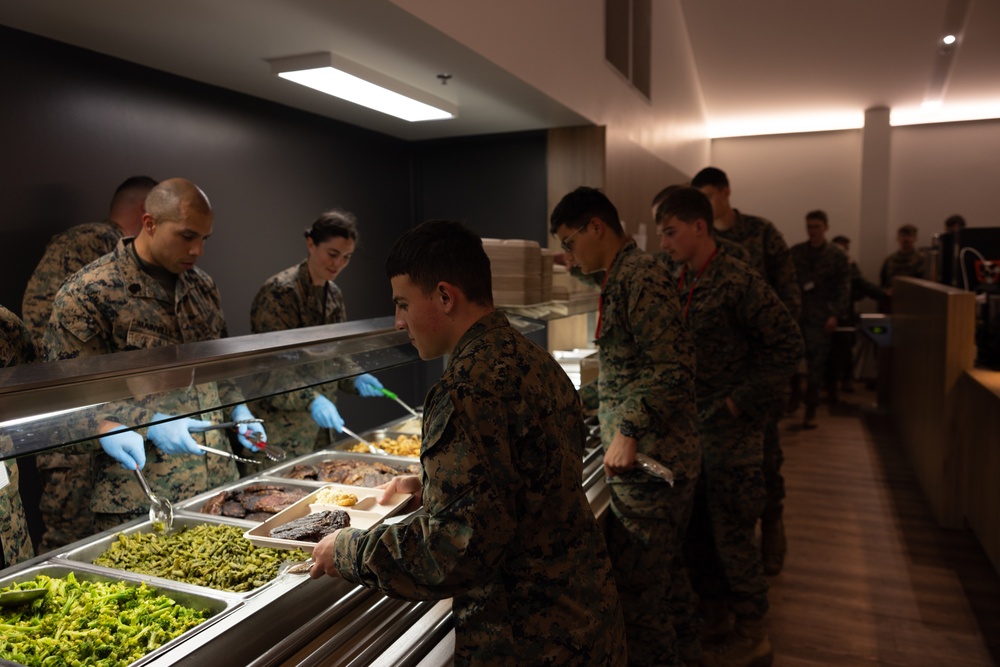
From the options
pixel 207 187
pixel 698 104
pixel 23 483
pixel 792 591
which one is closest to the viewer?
pixel 23 483

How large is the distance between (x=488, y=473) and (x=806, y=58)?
28.6 feet

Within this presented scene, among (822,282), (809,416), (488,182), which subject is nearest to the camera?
(488,182)

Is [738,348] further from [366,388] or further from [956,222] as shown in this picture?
[956,222]

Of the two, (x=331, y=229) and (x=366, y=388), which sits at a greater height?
(x=331, y=229)

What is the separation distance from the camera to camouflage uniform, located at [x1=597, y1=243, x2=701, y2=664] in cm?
231

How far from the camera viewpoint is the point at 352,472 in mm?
2486

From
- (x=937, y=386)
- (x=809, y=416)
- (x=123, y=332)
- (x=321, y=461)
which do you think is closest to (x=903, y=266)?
(x=809, y=416)

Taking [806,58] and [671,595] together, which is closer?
A: [671,595]

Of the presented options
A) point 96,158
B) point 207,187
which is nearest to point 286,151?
point 207,187

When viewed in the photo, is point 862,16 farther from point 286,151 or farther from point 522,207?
point 286,151

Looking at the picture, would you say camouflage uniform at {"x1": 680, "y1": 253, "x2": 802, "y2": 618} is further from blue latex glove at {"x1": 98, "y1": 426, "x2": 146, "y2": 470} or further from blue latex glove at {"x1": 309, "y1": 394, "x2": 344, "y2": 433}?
blue latex glove at {"x1": 98, "y1": 426, "x2": 146, "y2": 470}

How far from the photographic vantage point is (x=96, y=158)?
3400mm

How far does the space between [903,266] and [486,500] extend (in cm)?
902

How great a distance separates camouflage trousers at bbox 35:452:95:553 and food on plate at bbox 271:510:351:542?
159 centimetres
